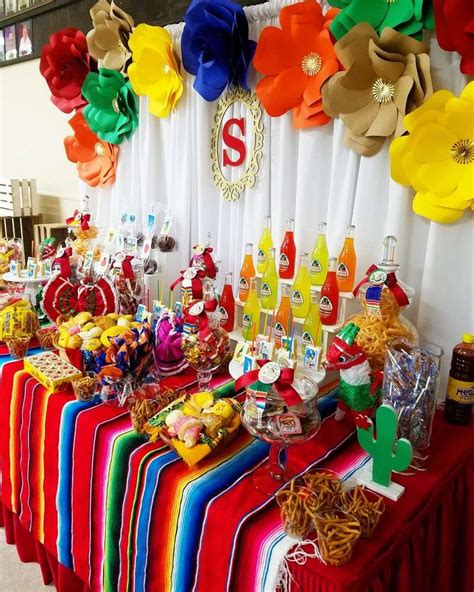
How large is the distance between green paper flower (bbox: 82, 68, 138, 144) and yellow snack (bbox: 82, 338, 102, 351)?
1.19 m

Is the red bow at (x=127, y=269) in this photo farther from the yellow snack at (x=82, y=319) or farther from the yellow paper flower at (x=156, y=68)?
the yellow paper flower at (x=156, y=68)

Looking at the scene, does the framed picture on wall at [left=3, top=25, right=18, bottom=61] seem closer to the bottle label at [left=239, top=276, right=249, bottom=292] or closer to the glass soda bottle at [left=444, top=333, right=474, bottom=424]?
the bottle label at [left=239, top=276, right=249, bottom=292]

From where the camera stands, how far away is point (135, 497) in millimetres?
1087

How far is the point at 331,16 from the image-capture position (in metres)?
1.40

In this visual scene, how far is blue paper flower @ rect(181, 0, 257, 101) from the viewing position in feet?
5.21

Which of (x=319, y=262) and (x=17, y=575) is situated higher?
(x=319, y=262)

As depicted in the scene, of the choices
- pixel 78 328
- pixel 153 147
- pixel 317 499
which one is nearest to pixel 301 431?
pixel 317 499

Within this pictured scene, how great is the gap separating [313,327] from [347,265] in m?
A: 0.21

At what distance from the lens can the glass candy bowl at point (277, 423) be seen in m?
0.97

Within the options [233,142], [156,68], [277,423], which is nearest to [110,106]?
[156,68]

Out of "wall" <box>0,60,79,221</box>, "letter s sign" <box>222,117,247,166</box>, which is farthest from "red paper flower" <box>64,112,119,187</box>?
"letter s sign" <box>222,117,247,166</box>

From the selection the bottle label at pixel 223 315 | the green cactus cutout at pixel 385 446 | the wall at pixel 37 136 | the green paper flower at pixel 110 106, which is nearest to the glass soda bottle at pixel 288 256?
the bottle label at pixel 223 315

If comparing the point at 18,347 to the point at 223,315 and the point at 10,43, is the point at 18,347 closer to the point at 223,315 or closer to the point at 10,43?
the point at 223,315

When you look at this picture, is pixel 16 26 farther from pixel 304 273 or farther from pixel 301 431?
pixel 301 431
